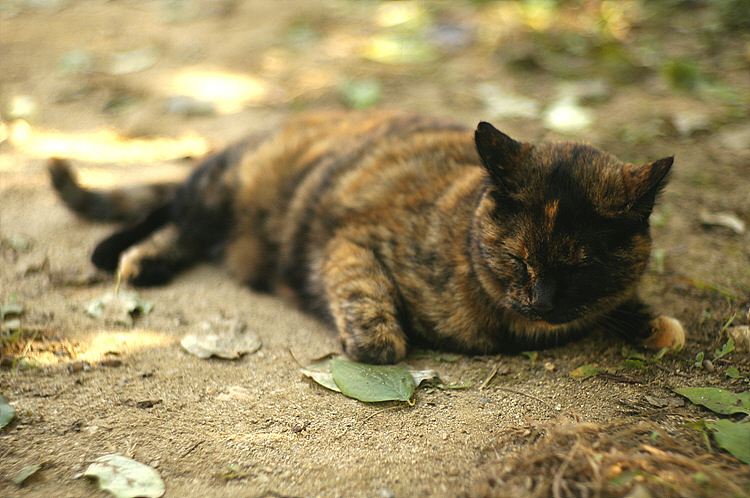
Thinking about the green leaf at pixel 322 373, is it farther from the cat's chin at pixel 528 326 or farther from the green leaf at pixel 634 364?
the green leaf at pixel 634 364

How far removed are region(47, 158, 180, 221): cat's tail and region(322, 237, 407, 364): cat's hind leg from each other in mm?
1337

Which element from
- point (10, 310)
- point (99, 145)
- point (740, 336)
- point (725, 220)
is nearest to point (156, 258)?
point (10, 310)

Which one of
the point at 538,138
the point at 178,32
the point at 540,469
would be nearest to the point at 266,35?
the point at 178,32

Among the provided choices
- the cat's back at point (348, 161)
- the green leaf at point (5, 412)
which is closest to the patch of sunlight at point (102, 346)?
the green leaf at point (5, 412)

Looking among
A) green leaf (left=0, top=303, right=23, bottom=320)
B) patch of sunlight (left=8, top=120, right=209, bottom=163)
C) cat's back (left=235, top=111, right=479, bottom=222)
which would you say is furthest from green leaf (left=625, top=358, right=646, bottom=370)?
patch of sunlight (left=8, top=120, right=209, bottom=163)

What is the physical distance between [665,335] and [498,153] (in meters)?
0.95

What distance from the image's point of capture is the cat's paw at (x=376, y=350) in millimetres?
2131

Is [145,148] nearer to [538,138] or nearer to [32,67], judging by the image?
[32,67]

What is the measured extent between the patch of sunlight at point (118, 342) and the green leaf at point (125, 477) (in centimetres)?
60

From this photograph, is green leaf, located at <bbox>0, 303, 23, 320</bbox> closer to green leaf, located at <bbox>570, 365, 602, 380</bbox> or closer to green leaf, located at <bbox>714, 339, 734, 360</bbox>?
green leaf, located at <bbox>570, 365, 602, 380</bbox>

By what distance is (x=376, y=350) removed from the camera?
213 cm

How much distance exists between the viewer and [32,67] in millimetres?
4840

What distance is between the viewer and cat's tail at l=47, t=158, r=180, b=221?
3033mm

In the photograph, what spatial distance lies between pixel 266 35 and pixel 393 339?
4.32 meters
